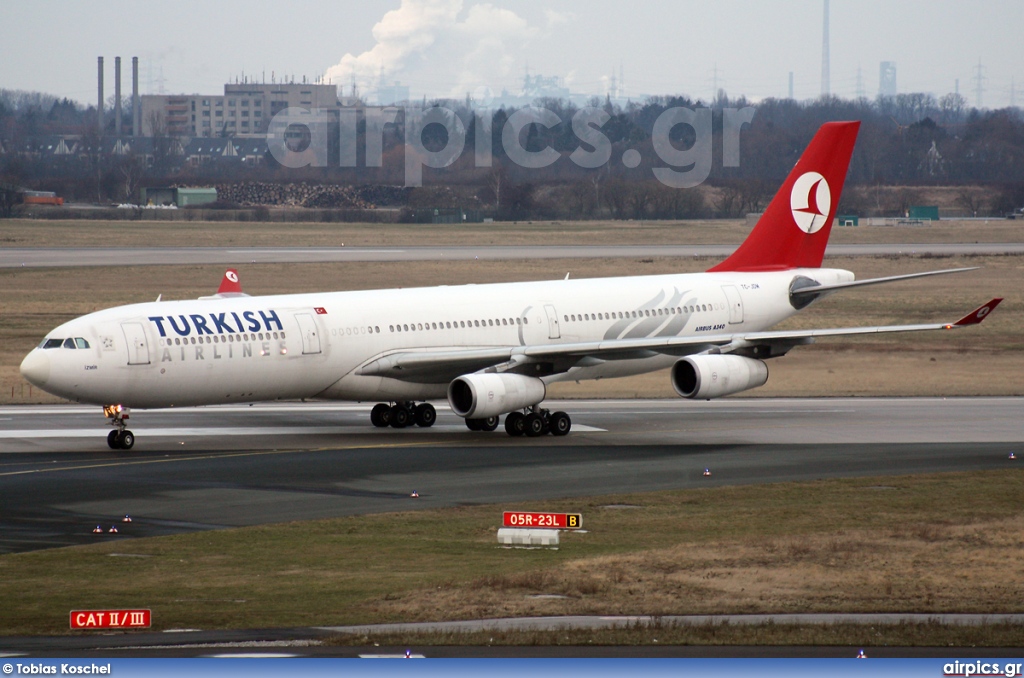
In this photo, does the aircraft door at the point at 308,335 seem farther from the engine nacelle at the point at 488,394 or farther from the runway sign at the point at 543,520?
the runway sign at the point at 543,520

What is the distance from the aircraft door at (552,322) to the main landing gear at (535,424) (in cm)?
262

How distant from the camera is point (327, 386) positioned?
39.3m

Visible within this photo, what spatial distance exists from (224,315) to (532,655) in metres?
22.6

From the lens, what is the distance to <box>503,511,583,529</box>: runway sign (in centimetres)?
2611

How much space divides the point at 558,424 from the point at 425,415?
163 inches

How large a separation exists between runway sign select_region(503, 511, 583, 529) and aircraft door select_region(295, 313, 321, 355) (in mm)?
13257

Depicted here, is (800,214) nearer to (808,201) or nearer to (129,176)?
(808,201)

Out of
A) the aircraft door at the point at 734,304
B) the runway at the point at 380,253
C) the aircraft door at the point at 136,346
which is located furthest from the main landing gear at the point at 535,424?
the runway at the point at 380,253

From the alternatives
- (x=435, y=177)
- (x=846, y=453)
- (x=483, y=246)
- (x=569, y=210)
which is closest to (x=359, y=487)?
(x=846, y=453)

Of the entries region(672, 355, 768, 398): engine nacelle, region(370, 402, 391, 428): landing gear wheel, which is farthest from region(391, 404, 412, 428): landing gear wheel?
region(672, 355, 768, 398): engine nacelle

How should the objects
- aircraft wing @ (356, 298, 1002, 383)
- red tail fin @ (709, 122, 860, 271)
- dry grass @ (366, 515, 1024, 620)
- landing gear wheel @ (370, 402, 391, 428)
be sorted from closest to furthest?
dry grass @ (366, 515, 1024, 620)
aircraft wing @ (356, 298, 1002, 383)
landing gear wheel @ (370, 402, 391, 428)
red tail fin @ (709, 122, 860, 271)

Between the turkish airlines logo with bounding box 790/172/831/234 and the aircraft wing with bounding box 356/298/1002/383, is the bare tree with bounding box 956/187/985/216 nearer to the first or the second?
the turkish airlines logo with bounding box 790/172/831/234

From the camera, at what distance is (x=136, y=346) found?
3603 cm

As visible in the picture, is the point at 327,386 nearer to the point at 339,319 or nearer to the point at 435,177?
the point at 339,319
